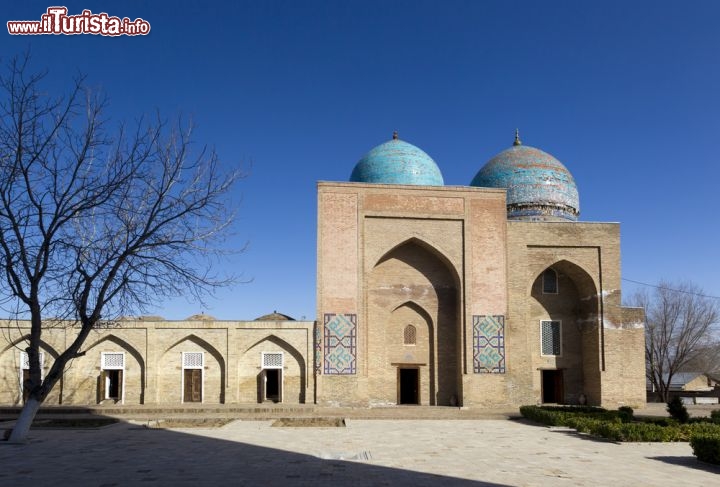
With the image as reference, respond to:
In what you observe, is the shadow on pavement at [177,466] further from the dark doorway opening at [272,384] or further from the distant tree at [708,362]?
the distant tree at [708,362]

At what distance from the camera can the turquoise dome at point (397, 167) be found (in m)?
20.8

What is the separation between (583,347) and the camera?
66.1 ft

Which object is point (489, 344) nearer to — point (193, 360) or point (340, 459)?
point (193, 360)

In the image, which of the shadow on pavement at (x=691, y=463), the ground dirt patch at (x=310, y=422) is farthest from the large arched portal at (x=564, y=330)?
the shadow on pavement at (x=691, y=463)

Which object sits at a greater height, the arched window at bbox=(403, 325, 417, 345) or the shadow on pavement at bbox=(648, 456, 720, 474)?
the arched window at bbox=(403, 325, 417, 345)

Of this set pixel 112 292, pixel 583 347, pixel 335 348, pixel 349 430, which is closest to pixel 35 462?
pixel 112 292

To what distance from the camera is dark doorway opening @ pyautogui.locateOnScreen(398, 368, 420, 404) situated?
19.5m

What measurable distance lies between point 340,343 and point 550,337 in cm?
671

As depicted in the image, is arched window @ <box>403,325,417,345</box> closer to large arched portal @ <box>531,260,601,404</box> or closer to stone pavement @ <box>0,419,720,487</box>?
large arched portal @ <box>531,260,601,404</box>

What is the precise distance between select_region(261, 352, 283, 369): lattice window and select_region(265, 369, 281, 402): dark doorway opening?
6.9 inches

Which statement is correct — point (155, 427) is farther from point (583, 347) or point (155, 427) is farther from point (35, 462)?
point (583, 347)

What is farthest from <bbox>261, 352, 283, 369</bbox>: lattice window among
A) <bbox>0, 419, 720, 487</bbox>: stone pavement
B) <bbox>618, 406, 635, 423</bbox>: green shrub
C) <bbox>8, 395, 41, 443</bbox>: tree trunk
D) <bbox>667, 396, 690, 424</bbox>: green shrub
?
<bbox>667, 396, 690, 424</bbox>: green shrub

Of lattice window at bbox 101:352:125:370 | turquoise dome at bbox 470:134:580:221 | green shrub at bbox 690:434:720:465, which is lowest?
green shrub at bbox 690:434:720:465

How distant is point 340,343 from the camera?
58.7ft
